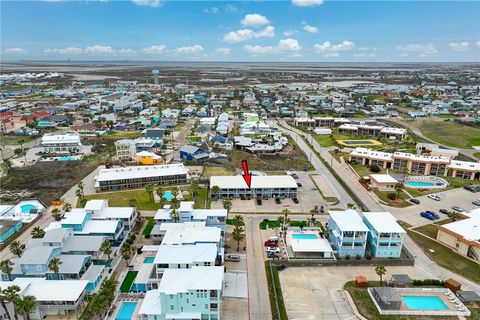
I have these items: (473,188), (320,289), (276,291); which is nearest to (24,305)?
(276,291)

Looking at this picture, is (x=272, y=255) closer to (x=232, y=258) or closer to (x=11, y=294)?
(x=232, y=258)

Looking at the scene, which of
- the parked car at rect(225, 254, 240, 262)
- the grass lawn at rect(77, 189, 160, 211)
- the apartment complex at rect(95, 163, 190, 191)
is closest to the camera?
the parked car at rect(225, 254, 240, 262)

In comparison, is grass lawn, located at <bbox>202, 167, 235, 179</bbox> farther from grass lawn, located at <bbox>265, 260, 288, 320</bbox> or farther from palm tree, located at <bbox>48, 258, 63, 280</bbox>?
palm tree, located at <bbox>48, 258, 63, 280</bbox>

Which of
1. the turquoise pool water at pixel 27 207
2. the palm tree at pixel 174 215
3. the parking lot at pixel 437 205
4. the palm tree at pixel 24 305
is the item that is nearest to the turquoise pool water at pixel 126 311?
the palm tree at pixel 24 305

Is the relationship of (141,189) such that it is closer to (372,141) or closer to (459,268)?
(459,268)

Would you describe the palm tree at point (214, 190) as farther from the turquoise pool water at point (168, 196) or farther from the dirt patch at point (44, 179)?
the dirt patch at point (44, 179)

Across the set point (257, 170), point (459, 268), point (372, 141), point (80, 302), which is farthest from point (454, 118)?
point (80, 302)

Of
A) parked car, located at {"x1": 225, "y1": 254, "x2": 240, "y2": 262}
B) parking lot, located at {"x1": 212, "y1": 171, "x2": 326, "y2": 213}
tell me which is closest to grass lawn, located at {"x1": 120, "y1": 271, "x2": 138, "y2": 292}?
parked car, located at {"x1": 225, "y1": 254, "x2": 240, "y2": 262}

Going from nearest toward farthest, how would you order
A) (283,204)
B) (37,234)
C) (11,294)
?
(11,294) < (37,234) < (283,204)
